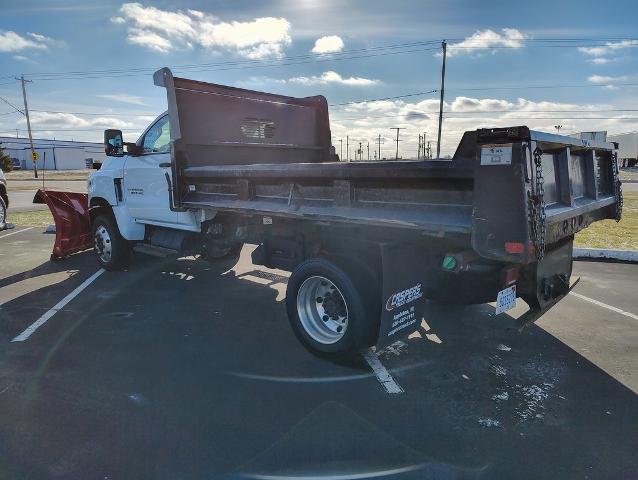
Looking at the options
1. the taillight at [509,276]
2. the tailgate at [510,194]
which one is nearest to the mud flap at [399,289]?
the taillight at [509,276]

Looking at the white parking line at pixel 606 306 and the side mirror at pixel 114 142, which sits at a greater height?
the side mirror at pixel 114 142

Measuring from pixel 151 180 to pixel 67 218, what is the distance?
3.05 m

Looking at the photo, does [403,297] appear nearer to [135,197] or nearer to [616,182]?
[616,182]

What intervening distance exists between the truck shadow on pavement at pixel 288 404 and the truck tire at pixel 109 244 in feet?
6.97

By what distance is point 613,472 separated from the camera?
2584 mm

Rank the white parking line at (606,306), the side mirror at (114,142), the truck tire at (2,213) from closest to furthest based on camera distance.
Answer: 1. the white parking line at (606,306)
2. the side mirror at (114,142)
3. the truck tire at (2,213)

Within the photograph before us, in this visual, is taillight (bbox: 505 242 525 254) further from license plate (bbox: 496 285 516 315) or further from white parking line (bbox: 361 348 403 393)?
white parking line (bbox: 361 348 403 393)

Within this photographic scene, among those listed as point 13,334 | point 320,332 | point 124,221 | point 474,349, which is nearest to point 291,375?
point 320,332

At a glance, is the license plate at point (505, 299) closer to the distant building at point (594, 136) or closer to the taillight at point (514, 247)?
the taillight at point (514, 247)

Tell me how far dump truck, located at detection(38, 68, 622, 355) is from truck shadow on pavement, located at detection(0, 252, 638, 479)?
518mm

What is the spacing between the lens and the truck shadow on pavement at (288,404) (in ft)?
8.80

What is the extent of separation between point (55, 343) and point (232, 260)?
12.4ft

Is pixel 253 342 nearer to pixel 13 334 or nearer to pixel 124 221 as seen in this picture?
pixel 13 334

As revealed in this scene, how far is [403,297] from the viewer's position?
3764mm
